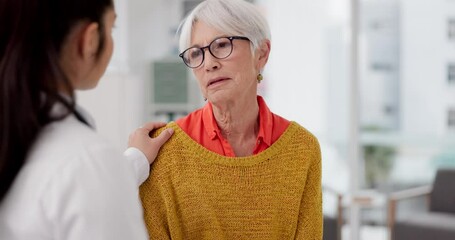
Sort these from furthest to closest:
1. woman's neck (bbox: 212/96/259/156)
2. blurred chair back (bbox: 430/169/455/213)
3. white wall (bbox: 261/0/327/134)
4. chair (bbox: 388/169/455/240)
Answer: white wall (bbox: 261/0/327/134) < blurred chair back (bbox: 430/169/455/213) < chair (bbox: 388/169/455/240) < woman's neck (bbox: 212/96/259/156)

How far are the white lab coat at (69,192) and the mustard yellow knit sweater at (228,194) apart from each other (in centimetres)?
66

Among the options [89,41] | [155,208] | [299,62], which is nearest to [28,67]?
[89,41]

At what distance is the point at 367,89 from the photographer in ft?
17.3

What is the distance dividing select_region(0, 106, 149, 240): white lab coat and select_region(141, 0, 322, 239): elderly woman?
2.18 ft

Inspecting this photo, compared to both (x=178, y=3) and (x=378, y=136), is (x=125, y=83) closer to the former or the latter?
(x=178, y=3)

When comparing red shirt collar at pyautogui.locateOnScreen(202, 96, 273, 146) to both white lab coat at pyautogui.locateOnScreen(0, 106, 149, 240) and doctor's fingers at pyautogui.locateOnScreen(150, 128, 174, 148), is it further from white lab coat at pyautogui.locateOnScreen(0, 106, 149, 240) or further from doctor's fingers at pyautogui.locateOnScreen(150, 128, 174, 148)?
white lab coat at pyautogui.locateOnScreen(0, 106, 149, 240)

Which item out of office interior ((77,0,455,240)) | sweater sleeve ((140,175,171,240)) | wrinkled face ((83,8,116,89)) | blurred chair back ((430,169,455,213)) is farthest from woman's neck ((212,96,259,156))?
office interior ((77,0,455,240))

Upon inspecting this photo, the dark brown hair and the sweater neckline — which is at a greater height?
the dark brown hair

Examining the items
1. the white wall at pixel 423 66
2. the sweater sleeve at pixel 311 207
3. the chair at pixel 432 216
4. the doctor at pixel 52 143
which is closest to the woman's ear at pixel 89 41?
the doctor at pixel 52 143

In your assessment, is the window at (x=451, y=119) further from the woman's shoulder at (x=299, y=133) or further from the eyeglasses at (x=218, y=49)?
the eyeglasses at (x=218, y=49)

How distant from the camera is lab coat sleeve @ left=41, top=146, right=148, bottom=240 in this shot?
2.69 ft

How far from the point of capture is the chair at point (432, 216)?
410 centimetres

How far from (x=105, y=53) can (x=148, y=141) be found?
624 millimetres

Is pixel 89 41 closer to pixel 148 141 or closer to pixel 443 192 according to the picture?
pixel 148 141
